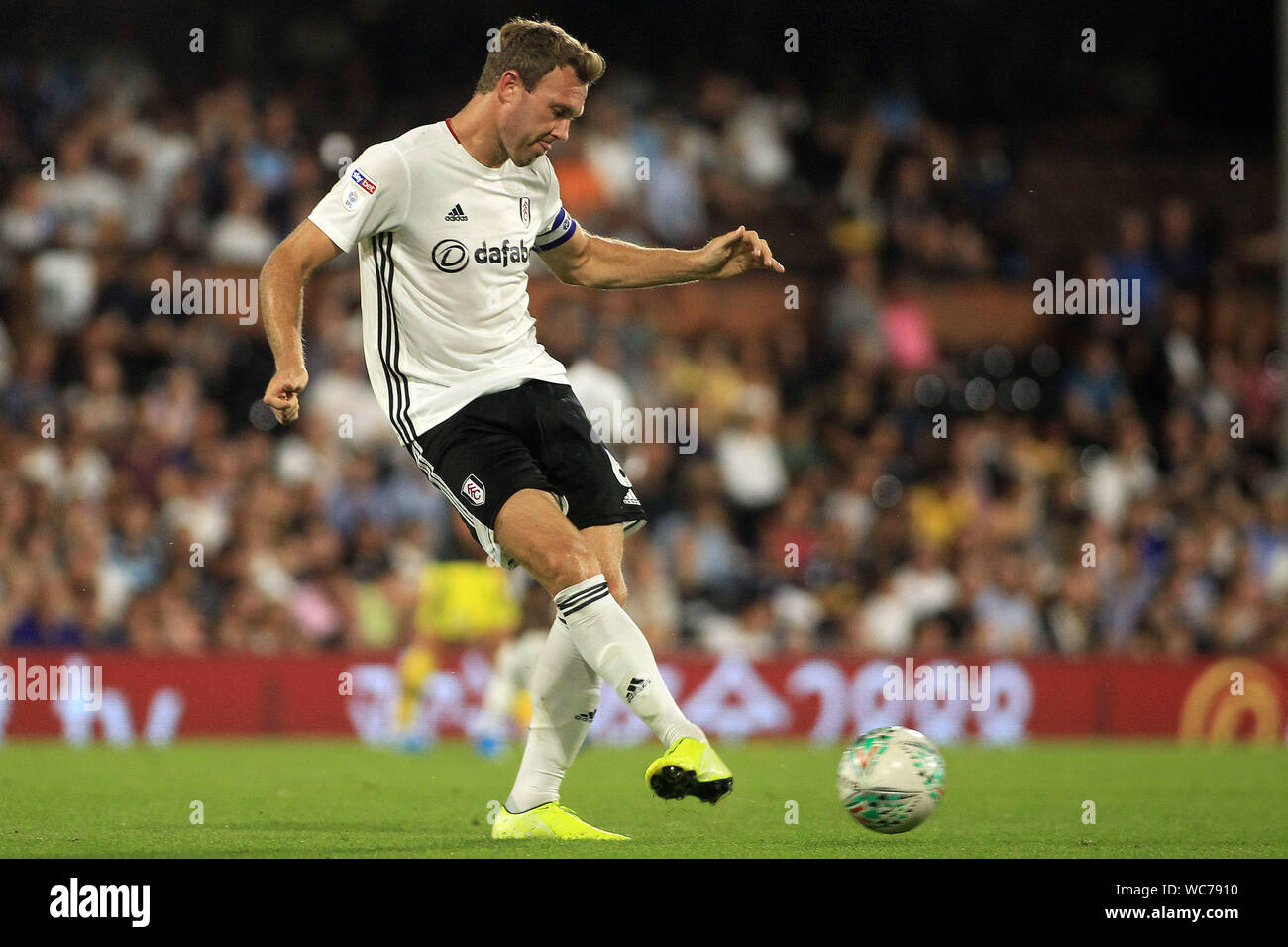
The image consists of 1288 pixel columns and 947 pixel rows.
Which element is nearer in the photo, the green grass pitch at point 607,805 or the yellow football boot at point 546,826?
the green grass pitch at point 607,805

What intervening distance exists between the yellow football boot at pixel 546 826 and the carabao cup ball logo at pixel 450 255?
6.36 feet

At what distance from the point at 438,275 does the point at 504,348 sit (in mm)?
353

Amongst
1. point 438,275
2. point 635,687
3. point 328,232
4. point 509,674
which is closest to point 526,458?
point 438,275

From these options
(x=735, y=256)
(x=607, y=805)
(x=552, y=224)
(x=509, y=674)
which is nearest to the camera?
(x=735, y=256)

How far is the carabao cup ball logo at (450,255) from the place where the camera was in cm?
662

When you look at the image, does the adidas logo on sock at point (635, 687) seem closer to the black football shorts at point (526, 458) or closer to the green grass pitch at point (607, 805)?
the green grass pitch at point (607, 805)

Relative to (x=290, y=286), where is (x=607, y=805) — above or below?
below

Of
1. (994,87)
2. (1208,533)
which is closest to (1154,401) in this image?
(1208,533)

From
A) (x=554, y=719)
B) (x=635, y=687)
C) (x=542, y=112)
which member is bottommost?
(x=554, y=719)

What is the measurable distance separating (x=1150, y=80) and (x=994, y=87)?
6.84 ft

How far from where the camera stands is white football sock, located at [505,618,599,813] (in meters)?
6.80

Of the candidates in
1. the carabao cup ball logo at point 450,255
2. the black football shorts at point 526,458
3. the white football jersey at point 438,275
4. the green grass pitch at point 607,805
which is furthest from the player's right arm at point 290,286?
the green grass pitch at point 607,805

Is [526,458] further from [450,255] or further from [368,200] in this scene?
[368,200]

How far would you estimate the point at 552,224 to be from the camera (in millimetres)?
7098
